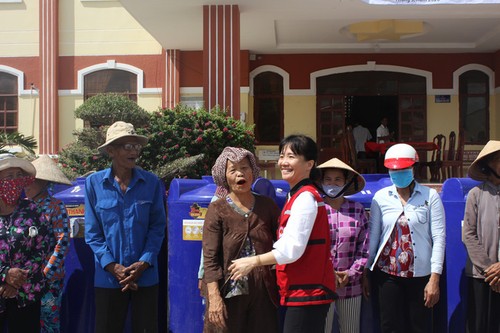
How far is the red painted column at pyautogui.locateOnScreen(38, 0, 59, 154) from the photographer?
13.6 metres

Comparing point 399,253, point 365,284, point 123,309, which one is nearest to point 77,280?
point 123,309

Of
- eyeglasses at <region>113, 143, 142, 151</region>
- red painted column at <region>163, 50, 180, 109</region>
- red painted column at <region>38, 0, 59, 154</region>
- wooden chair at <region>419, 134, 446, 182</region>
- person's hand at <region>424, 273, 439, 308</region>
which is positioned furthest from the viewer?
red painted column at <region>38, 0, 59, 154</region>

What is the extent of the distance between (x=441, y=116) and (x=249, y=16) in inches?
234

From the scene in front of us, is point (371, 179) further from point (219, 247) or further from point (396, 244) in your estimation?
point (219, 247)

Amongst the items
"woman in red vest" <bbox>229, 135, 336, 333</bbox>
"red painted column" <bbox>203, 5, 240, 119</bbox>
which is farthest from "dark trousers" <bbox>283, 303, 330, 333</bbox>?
"red painted column" <bbox>203, 5, 240, 119</bbox>

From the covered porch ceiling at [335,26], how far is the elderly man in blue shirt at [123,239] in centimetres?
662

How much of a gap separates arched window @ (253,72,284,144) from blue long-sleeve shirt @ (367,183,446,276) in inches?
400

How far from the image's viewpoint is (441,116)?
13602mm

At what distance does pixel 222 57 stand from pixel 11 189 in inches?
273

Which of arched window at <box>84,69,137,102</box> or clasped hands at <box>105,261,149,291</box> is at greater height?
arched window at <box>84,69,137,102</box>

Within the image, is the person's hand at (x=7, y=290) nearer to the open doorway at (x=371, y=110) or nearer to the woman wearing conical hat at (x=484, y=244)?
the woman wearing conical hat at (x=484, y=244)

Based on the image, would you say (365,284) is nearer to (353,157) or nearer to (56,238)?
(56,238)

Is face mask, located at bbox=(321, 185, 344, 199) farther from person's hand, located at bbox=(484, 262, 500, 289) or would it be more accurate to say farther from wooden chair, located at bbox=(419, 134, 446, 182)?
wooden chair, located at bbox=(419, 134, 446, 182)

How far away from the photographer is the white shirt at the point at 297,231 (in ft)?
8.93
